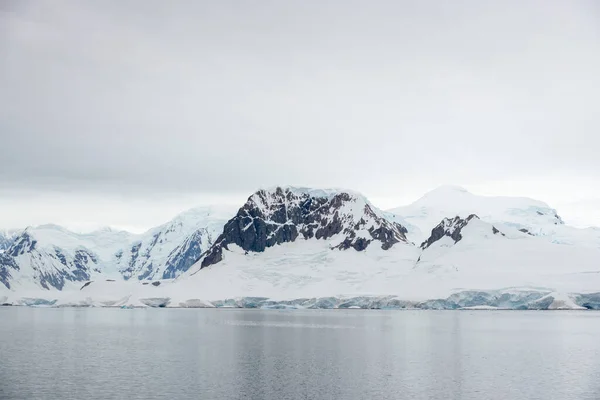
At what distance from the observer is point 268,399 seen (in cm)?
5225

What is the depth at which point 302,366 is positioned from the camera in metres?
71.2

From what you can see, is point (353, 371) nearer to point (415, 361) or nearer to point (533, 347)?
point (415, 361)

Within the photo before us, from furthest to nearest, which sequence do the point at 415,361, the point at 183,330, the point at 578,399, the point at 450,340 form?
the point at 183,330 → the point at 450,340 → the point at 415,361 → the point at 578,399

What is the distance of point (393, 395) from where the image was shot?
53.8 metres

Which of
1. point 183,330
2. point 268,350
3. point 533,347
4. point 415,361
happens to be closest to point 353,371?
point 415,361

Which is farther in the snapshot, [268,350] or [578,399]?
[268,350]

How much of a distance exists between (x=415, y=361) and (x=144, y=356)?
104ft

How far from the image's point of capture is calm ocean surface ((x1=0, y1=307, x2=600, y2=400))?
181 feet

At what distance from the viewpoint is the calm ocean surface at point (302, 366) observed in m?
55.0

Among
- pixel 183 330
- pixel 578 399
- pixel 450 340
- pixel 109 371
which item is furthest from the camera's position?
pixel 183 330

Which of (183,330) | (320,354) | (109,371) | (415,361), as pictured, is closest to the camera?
(109,371)

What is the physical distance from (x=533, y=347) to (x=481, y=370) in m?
26.8

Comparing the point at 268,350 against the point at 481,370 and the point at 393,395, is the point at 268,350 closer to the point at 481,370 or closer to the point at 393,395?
the point at 481,370

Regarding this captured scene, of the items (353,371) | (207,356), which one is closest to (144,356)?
→ (207,356)
